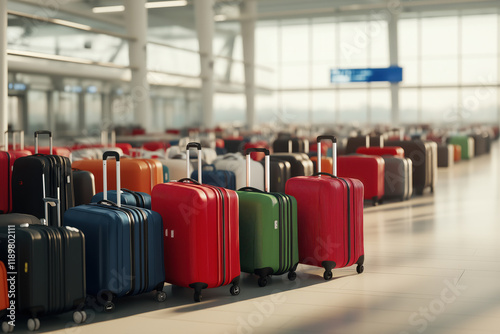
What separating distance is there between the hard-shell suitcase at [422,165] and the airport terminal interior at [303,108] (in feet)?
0.18

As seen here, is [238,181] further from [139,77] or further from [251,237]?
[139,77]

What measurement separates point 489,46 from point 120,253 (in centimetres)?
3548

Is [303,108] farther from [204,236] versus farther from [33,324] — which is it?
[33,324]

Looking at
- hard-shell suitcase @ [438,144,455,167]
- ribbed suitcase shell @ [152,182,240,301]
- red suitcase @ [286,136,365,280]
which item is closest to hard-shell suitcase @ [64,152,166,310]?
ribbed suitcase shell @ [152,182,240,301]

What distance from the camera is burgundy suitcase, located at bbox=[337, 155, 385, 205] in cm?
1056

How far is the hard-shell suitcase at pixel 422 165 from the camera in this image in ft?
40.5

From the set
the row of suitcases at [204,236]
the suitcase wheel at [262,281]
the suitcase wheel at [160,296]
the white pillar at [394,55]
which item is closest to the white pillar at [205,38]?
the white pillar at [394,55]

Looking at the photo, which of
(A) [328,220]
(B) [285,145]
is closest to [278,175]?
(B) [285,145]

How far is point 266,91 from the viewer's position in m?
38.8

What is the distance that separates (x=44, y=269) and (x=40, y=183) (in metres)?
2.89

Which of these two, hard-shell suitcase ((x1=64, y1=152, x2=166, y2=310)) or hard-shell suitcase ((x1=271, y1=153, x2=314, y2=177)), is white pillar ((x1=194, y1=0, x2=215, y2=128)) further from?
hard-shell suitcase ((x1=64, y1=152, x2=166, y2=310))

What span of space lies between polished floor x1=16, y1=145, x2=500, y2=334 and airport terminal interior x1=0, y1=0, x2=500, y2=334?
20 mm

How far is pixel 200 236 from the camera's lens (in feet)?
15.3

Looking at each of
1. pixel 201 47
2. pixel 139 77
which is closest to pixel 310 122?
pixel 201 47
